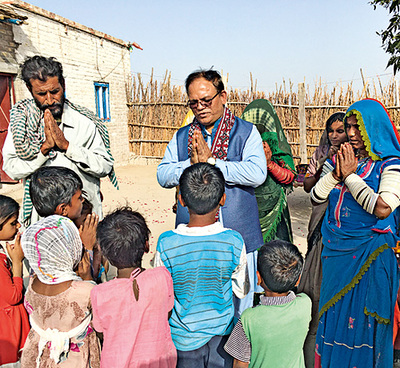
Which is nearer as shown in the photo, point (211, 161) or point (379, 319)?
point (379, 319)

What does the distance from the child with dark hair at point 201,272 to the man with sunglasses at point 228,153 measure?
52 cm

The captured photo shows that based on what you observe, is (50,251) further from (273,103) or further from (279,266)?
(273,103)

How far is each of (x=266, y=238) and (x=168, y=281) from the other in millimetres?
1797

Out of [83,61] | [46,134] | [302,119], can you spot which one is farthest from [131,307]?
[83,61]

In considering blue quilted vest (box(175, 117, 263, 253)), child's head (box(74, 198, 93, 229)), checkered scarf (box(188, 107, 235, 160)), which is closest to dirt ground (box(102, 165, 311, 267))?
child's head (box(74, 198, 93, 229))

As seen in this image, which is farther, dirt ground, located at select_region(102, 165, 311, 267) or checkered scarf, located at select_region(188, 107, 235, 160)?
dirt ground, located at select_region(102, 165, 311, 267)

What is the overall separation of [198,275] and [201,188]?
17.9 inches

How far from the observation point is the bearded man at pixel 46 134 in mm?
2438

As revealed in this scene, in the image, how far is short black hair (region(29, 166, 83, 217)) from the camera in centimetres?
210

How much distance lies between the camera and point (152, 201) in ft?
29.1

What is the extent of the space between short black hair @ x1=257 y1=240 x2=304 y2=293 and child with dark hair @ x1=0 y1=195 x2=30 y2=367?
1.53m

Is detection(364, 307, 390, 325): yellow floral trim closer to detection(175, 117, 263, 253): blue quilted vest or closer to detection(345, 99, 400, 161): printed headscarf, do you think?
detection(175, 117, 263, 253): blue quilted vest

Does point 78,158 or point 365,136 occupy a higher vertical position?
point 365,136

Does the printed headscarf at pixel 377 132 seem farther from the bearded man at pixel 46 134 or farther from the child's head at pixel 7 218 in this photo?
the child's head at pixel 7 218
